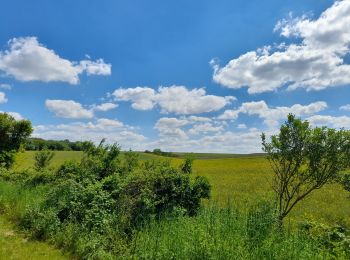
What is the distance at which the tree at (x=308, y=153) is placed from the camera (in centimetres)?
935

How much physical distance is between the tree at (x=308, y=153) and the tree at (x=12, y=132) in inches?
1027

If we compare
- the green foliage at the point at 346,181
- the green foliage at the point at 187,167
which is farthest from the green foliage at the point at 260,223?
the green foliage at the point at 187,167

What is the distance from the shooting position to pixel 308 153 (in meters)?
9.59

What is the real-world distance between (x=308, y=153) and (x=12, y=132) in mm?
28244

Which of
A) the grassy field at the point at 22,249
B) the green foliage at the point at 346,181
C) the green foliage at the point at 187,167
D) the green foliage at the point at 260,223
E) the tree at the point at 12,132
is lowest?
the grassy field at the point at 22,249

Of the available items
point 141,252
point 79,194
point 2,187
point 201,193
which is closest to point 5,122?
point 2,187

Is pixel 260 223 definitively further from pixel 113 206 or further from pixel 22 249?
pixel 22 249

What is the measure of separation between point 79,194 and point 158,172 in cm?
240

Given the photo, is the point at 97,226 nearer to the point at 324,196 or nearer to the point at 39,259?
the point at 39,259

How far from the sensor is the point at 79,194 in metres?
10.8

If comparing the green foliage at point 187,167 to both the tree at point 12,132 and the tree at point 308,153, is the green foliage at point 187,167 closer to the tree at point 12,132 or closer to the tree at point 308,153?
the tree at point 308,153

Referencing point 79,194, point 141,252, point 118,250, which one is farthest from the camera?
point 79,194

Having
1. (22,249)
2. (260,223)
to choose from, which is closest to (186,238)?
(260,223)

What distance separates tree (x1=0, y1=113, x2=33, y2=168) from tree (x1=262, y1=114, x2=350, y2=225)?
26077 millimetres
